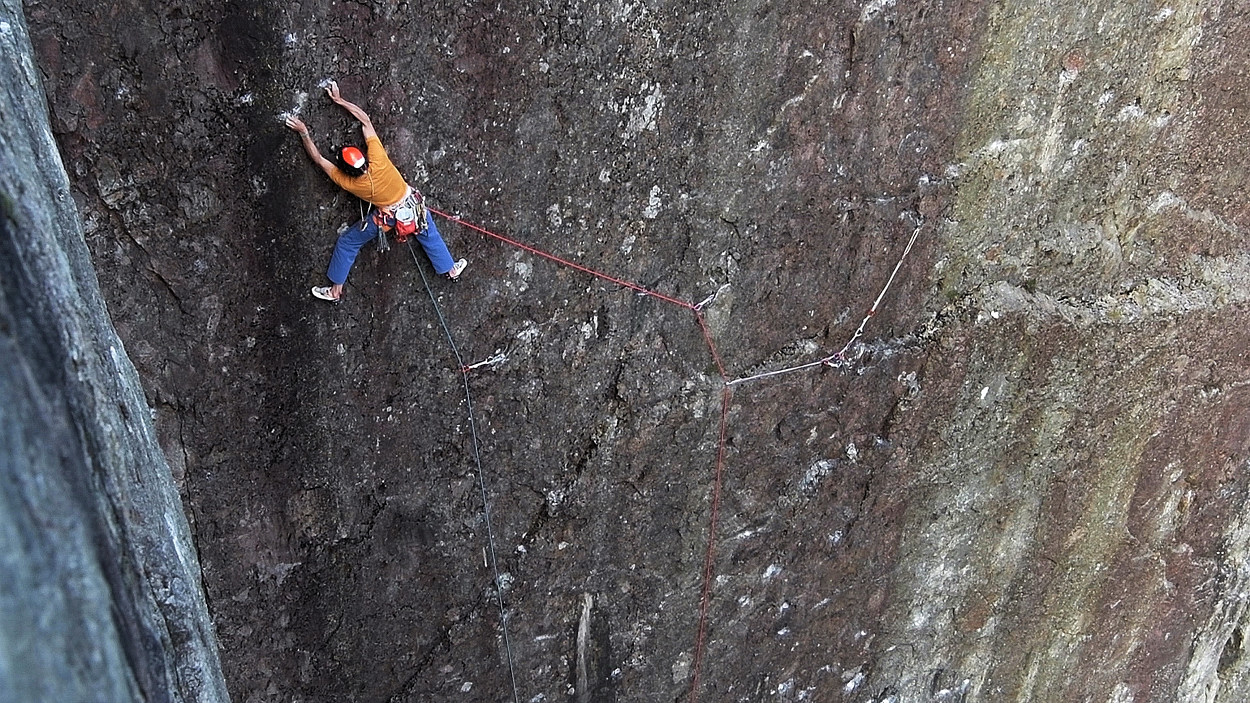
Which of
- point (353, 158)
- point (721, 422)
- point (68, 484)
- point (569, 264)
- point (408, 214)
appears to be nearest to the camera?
point (68, 484)

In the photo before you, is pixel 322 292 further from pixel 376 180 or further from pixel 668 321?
pixel 668 321

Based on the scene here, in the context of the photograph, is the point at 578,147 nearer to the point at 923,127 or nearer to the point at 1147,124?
the point at 923,127

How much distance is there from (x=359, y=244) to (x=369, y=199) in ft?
0.47

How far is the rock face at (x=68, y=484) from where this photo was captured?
109 centimetres

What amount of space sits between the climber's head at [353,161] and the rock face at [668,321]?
0.29 feet

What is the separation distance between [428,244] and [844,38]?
4.47ft

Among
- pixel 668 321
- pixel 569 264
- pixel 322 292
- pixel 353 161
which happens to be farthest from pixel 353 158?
pixel 668 321

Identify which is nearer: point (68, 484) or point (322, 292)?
point (68, 484)

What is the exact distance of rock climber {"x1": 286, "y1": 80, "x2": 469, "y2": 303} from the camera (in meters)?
2.28

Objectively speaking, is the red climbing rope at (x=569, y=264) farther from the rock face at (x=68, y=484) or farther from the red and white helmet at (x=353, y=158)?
the rock face at (x=68, y=484)

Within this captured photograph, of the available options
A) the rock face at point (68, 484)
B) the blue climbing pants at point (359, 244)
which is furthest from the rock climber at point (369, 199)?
the rock face at point (68, 484)

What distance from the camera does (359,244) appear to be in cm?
240

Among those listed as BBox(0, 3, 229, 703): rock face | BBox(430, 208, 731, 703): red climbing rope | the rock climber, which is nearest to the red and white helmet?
the rock climber

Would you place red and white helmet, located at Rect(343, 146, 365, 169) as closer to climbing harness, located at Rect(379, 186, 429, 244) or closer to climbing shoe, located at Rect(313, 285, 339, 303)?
climbing harness, located at Rect(379, 186, 429, 244)
